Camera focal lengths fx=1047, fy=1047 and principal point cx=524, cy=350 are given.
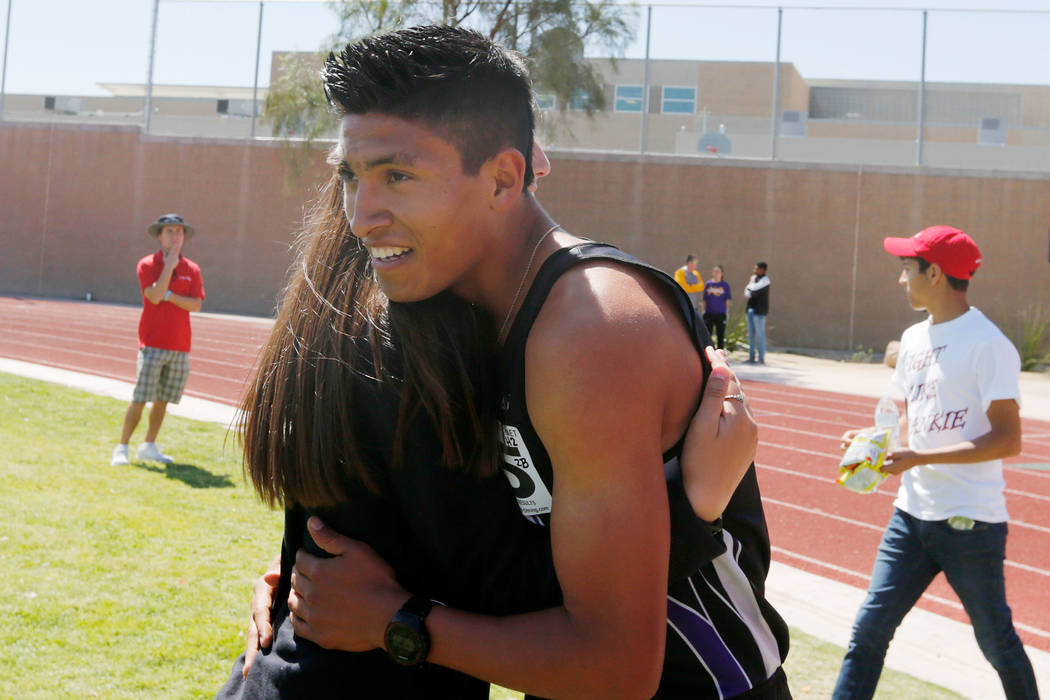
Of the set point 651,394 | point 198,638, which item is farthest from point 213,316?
point 651,394

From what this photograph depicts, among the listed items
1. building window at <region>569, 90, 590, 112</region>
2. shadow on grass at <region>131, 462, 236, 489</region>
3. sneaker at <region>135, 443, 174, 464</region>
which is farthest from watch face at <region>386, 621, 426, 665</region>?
building window at <region>569, 90, 590, 112</region>

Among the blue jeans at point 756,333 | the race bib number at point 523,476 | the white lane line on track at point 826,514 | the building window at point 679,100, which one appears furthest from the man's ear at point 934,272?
the building window at point 679,100

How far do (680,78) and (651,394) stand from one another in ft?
80.2

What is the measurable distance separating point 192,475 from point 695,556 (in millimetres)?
6711

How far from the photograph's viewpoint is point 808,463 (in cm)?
998

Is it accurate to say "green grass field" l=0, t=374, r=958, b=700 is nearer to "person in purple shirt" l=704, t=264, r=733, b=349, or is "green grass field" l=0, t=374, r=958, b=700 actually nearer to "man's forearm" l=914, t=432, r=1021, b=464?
"man's forearm" l=914, t=432, r=1021, b=464

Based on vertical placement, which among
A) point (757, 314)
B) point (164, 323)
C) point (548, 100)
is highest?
point (548, 100)

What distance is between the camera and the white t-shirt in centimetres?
385

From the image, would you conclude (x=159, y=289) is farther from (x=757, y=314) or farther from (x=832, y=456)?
(x=757, y=314)

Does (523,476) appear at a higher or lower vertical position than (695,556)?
higher

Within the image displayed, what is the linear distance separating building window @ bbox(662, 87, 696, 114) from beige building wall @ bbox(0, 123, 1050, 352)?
1160mm

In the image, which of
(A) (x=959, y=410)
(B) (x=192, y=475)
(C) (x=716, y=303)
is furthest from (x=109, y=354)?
(A) (x=959, y=410)

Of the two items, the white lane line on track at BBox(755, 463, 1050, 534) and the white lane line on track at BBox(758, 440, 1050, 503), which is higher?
the white lane line on track at BBox(758, 440, 1050, 503)

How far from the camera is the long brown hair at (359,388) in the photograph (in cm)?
159
